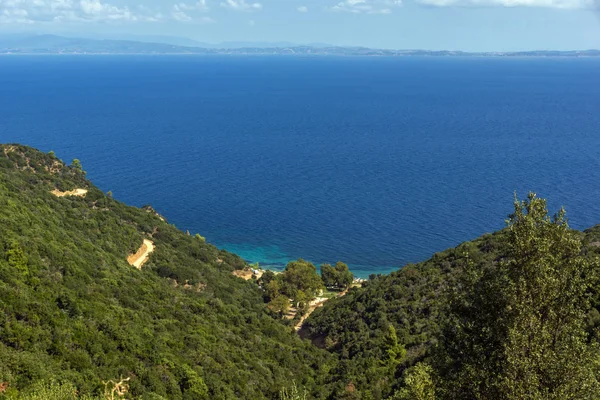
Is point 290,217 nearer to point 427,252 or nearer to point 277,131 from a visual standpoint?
point 427,252

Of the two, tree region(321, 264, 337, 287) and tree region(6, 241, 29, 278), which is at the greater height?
tree region(6, 241, 29, 278)

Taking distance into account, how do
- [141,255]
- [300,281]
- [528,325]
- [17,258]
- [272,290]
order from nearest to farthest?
1. [528,325]
2. [17,258]
3. [141,255]
4. [272,290]
5. [300,281]

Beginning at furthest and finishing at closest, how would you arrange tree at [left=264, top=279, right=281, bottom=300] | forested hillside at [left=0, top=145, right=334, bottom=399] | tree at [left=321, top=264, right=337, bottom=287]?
tree at [left=321, top=264, right=337, bottom=287], tree at [left=264, top=279, right=281, bottom=300], forested hillside at [left=0, top=145, right=334, bottom=399]

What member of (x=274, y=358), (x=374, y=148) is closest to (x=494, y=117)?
(x=374, y=148)

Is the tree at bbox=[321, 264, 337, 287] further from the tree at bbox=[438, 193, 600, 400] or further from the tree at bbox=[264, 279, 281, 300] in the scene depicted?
the tree at bbox=[438, 193, 600, 400]

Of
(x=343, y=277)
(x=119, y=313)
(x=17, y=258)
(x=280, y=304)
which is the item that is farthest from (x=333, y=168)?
(x=17, y=258)

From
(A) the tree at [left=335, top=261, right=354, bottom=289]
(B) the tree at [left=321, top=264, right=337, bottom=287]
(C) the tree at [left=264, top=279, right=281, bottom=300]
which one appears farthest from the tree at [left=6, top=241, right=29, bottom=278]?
(A) the tree at [left=335, top=261, right=354, bottom=289]

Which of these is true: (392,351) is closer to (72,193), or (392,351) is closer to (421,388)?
→ (421,388)
